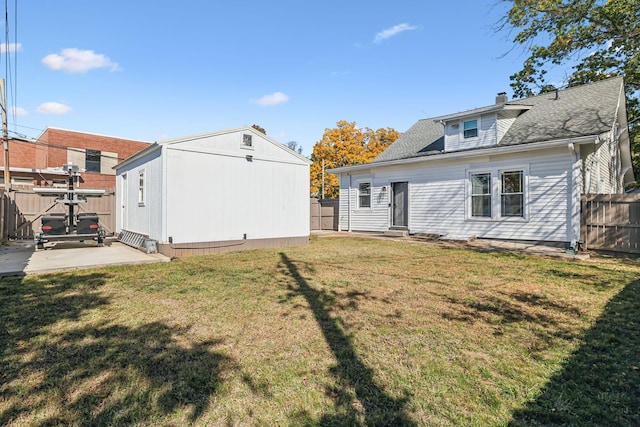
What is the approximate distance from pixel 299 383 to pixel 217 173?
25.0 feet

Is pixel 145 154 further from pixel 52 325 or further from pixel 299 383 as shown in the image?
pixel 299 383

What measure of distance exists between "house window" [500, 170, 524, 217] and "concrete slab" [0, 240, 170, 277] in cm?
1019

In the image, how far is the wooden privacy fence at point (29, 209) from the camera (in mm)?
11258

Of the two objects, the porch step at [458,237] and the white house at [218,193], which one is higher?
the white house at [218,193]

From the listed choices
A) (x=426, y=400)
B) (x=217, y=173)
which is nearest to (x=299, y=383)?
(x=426, y=400)

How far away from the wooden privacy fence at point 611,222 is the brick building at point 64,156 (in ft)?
89.1

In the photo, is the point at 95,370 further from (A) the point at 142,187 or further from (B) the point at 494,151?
(B) the point at 494,151

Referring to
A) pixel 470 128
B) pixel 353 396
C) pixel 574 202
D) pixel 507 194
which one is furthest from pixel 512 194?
pixel 353 396

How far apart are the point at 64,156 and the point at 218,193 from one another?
2260 centimetres

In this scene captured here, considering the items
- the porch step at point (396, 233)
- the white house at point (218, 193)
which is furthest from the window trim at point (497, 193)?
the white house at point (218, 193)

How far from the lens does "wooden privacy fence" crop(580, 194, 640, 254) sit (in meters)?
8.22

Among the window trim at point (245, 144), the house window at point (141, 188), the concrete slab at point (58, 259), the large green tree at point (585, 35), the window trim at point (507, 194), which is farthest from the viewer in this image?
the large green tree at point (585, 35)

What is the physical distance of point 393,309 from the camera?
13.8 ft

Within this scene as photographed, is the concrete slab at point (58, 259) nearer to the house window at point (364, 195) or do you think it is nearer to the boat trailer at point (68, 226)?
the boat trailer at point (68, 226)
